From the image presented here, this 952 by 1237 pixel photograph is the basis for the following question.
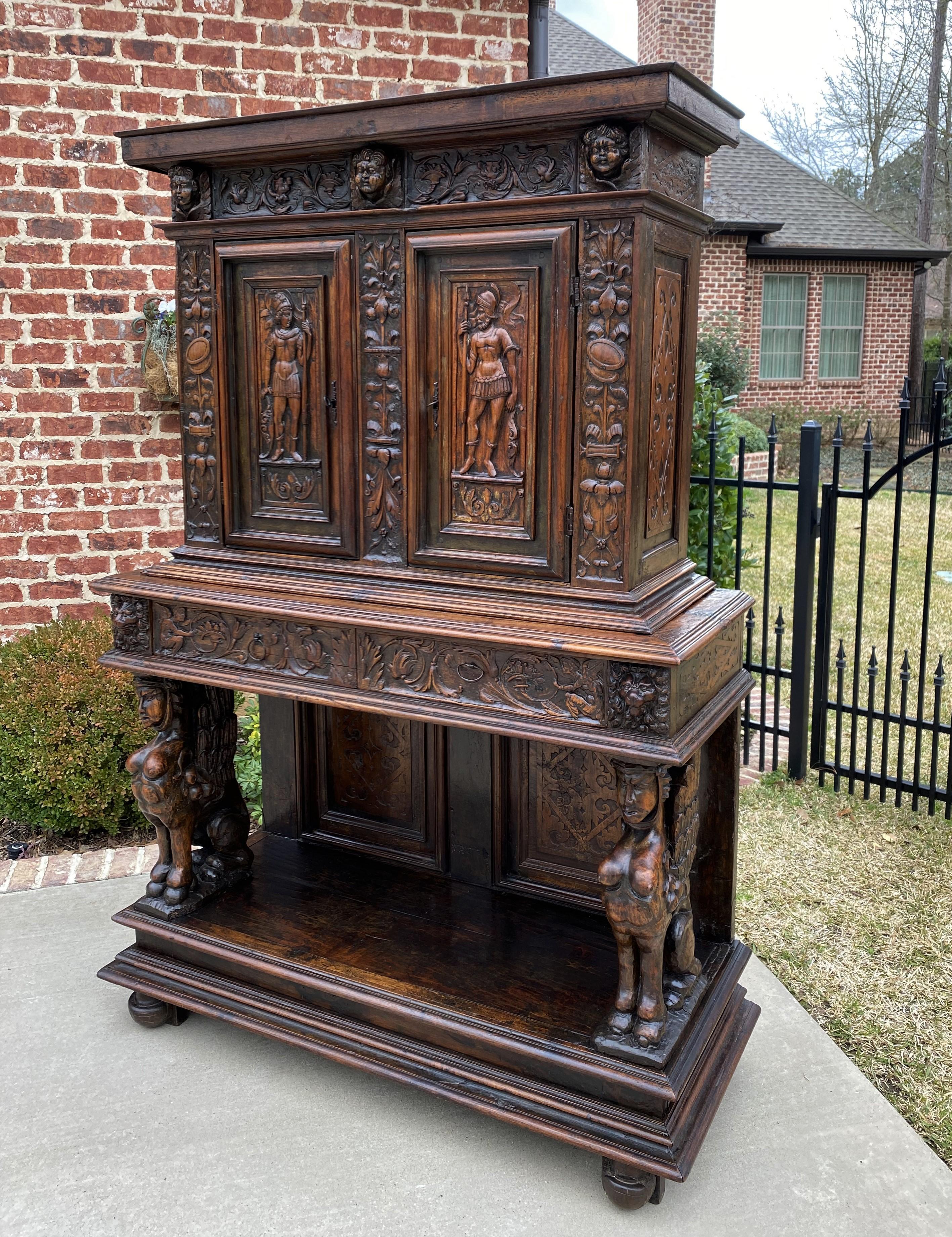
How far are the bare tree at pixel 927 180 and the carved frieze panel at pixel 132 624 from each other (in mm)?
16369

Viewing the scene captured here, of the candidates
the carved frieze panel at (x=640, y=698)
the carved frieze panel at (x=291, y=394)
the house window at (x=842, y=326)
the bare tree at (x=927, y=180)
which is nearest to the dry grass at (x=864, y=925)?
the carved frieze panel at (x=640, y=698)

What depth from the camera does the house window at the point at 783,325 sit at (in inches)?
647

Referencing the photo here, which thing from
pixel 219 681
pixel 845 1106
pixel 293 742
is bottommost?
pixel 845 1106

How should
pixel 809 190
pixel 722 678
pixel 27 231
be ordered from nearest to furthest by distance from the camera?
pixel 722 678
pixel 27 231
pixel 809 190

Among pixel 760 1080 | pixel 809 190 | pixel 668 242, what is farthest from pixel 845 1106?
pixel 809 190

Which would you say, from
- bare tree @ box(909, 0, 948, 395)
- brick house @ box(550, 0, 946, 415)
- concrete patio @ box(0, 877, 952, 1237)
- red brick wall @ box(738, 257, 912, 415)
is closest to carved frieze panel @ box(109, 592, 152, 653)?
concrete patio @ box(0, 877, 952, 1237)

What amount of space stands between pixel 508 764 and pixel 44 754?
2.02 metres

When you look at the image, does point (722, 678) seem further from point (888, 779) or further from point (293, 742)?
point (888, 779)

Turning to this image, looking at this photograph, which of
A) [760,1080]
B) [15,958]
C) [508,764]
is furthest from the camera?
[15,958]

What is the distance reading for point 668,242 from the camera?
2.41 metres

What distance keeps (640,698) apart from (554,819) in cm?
102

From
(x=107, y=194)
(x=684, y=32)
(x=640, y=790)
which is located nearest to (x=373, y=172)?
(x=640, y=790)

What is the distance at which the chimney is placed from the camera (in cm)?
1489

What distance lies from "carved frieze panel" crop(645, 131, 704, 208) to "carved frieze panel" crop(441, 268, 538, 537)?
0.31m
